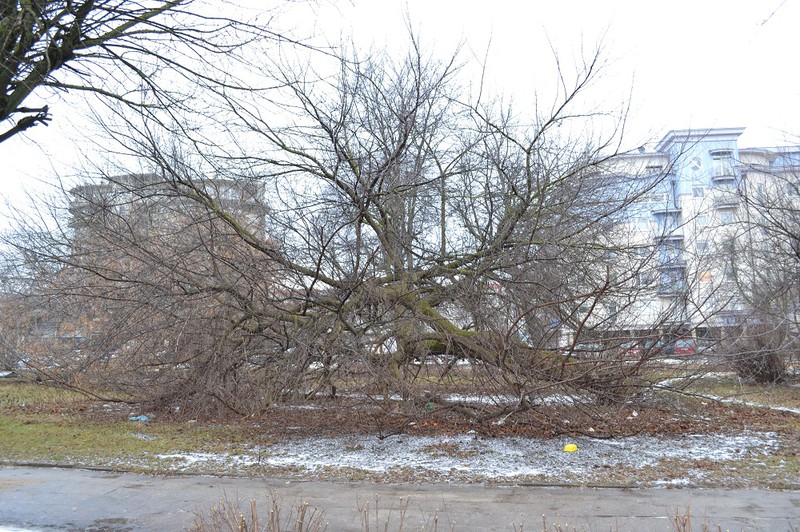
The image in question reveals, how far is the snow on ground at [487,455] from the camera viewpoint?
302 inches

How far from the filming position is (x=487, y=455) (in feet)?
27.7

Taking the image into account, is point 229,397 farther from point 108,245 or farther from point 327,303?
point 108,245

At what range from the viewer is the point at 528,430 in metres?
9.73

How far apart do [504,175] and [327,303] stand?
11.1ft

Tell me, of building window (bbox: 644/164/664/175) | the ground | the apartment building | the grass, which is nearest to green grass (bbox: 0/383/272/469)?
the ground

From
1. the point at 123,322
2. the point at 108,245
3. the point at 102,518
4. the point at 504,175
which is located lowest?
the point at 102,518

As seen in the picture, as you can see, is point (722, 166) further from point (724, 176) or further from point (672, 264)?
point (672, 264)

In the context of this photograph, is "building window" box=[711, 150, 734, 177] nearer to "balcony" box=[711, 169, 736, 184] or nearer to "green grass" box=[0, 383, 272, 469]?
"balcony" box=[711, 169, 736, 184]

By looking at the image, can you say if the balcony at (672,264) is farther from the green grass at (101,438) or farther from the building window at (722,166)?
the building window at (722,166)

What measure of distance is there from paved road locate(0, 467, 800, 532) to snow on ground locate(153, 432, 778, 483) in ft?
2.17

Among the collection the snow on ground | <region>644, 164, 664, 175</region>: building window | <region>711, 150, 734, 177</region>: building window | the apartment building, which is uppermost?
<region>711, 150, 734, 177</region>: building window

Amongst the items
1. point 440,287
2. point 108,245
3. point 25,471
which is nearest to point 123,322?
point 108,245

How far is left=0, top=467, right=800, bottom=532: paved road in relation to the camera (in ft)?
18.3

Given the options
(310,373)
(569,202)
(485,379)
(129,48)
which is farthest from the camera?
(569,202)
